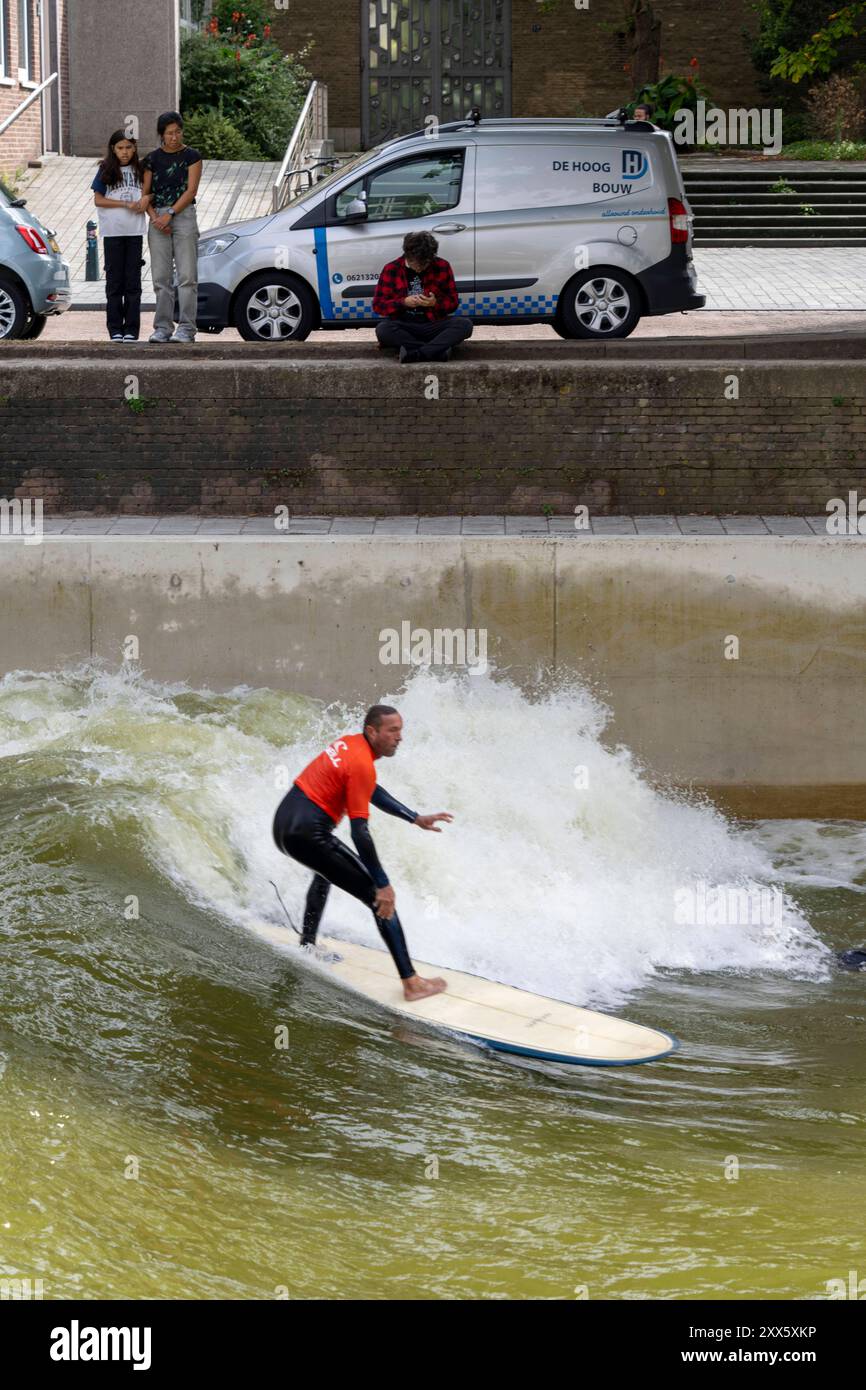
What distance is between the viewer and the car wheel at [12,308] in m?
15.8

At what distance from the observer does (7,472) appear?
13.2m

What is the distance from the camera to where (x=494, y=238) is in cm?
1544

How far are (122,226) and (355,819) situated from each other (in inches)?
327

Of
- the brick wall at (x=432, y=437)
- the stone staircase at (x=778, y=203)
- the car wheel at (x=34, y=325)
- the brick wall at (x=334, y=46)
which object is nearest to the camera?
the brick wall at (x=432, y=437)

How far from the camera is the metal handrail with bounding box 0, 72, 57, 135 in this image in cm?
2753

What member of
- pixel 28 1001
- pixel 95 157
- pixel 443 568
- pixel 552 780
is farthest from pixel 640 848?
pixel 95 157

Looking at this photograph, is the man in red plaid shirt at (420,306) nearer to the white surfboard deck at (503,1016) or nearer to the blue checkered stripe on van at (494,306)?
the blue checkered stripe on van at (494,306)

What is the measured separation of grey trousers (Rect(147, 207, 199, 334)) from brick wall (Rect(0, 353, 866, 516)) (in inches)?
73.2

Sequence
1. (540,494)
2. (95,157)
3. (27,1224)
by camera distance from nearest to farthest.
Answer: (27,1224) < (540,494) < (95,157)

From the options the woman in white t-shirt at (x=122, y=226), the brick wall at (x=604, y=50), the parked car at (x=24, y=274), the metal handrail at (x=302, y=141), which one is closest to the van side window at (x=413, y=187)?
the woman in white t-shirt at (x=122, y=226)

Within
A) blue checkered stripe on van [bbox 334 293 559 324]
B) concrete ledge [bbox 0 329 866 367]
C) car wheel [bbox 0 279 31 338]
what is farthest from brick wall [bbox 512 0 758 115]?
concrete ledge [bbox 0 329 866 367]

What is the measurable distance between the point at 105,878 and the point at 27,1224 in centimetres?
394

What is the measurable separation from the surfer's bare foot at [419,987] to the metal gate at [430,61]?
29.0m

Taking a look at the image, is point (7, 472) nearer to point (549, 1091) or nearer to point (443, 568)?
point (443, 568)
